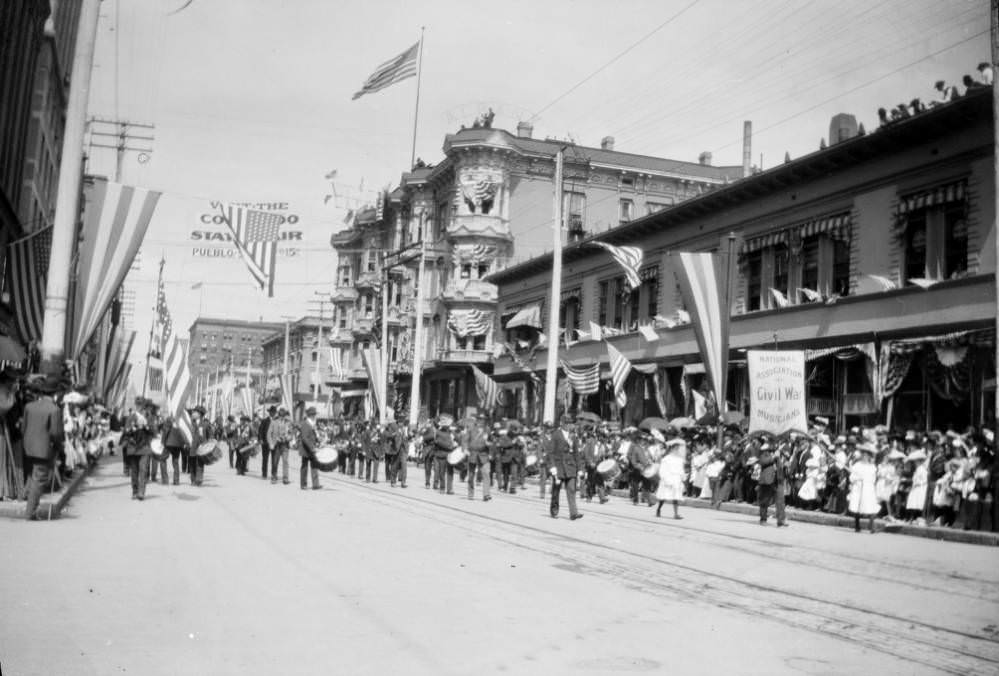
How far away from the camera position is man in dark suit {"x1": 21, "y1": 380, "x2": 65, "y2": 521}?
1259 centimetres

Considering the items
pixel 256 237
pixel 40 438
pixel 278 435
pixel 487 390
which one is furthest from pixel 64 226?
pixel 487 390

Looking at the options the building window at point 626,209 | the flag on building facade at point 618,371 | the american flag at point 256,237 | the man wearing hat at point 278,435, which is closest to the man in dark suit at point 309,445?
the man wearing hat at point 278,435

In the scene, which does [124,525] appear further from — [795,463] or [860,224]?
[860,224]

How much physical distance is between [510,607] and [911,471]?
13.9m

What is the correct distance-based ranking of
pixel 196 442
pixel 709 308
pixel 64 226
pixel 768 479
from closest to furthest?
pixel 64 226 → pixel 768 479 → pixel 196 442 → pixel 709 308

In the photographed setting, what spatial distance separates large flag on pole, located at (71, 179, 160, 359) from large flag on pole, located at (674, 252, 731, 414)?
14404 millimetres

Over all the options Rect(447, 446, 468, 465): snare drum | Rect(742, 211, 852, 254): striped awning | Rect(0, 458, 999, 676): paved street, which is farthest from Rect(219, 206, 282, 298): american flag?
Rect(742, 211, 852, 254): striped awning

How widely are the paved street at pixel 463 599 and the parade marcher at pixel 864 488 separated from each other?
2.26 metres

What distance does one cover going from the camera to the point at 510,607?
8578mm

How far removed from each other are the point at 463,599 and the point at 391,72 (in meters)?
26.6

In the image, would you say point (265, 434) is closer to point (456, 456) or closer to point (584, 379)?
point (456, 456)

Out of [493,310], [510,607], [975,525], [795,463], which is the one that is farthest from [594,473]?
[493,310]

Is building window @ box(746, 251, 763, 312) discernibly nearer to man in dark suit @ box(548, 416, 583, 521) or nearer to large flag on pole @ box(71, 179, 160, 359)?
man in dark suit @ box(548, 416, 583, 521)

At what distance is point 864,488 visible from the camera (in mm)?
18594
